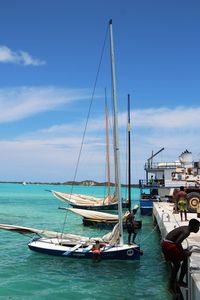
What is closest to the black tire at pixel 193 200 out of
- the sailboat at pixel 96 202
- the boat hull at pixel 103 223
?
the boat hull at pixel 103 223

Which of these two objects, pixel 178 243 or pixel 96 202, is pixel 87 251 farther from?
pixel 96 202

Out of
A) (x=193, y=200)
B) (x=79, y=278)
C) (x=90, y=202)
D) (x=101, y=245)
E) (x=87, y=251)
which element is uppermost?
(x=193, y=200)

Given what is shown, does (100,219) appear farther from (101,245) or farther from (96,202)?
(96,202)

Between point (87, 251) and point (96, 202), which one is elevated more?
point (96, 202)

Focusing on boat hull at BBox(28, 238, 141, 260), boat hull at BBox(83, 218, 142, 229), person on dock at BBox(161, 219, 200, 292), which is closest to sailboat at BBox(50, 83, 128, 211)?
boat hull at BBox(83, 218, 142, 229)

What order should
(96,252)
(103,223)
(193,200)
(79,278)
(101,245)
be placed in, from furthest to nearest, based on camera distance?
(103,223)
(193,200)
(101,245)
(96,252)
(79,278)

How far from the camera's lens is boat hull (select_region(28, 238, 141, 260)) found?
1866cm

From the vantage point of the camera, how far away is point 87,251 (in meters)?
19.1

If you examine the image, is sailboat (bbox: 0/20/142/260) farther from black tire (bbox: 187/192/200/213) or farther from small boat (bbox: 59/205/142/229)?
small boat (bbox: 59/205/142/229)

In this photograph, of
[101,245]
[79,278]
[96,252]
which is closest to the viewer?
[79,278]

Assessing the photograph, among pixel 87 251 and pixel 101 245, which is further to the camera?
pixel 101 245

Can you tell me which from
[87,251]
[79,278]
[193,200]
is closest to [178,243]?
[79,278]

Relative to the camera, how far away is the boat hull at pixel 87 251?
18656 millimetres

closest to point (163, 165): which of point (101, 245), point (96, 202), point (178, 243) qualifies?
point (96, 202)
